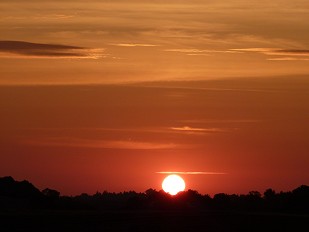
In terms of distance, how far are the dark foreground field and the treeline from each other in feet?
22.4

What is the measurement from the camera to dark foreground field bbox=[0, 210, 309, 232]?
162 feet

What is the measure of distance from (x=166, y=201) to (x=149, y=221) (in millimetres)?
14943

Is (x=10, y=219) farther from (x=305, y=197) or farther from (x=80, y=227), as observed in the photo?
(x=305, y=197)

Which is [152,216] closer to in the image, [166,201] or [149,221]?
[149,221]

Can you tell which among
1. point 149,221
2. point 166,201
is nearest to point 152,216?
point 149,221

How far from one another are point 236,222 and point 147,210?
8042mm

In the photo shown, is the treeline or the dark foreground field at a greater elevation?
the treeline

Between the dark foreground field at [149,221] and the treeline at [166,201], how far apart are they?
22.4 feet

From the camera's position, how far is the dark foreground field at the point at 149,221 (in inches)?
1949

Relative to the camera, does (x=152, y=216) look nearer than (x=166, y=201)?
Yes

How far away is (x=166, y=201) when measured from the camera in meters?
67.0

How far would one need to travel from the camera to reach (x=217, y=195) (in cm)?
8144

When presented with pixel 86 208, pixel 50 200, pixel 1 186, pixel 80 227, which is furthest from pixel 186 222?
pixel 1 186

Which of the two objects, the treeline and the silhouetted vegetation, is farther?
the treeline
